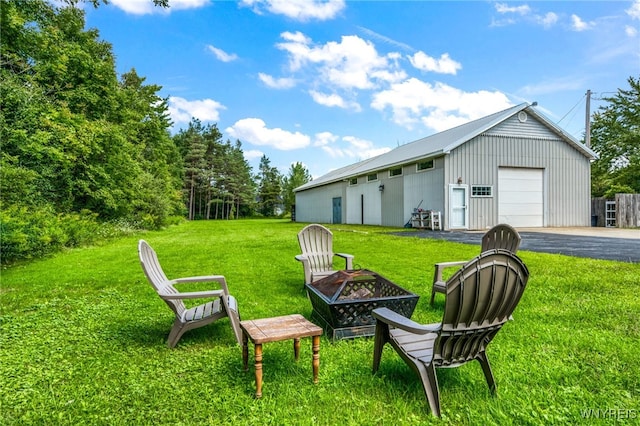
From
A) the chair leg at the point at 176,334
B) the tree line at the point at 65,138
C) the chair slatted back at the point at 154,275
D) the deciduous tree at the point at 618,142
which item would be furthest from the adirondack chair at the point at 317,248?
the deciduous tree at the point at 618,142

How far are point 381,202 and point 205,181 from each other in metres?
30.0

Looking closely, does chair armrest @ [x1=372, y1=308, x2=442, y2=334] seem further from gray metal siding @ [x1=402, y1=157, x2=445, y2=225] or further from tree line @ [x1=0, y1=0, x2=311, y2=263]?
gray metal siding @ [x1=402, y1=157, x2=445, y2=225]

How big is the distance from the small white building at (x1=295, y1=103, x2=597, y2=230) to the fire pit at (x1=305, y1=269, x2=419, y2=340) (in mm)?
12395

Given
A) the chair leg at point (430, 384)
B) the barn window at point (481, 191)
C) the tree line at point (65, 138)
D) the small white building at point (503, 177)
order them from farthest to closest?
the barn window at point (481, 191)
the small white building at point (503, 177)
the tree line at point (65, 138)
the chair leg at point (430, 384)

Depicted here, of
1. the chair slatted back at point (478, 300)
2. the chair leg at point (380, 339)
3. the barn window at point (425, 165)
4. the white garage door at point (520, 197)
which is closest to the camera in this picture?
the chair slatted back at point (478, 300)

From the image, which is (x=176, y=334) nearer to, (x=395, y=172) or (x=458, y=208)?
(x=458, y=208)

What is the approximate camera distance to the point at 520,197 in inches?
639

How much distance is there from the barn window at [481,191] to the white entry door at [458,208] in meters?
0.42

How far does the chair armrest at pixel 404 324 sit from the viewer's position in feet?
7.25

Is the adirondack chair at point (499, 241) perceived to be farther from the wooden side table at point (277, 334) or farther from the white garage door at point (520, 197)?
the white garage door at point (520, 197)

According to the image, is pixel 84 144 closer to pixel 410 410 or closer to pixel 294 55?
pixel 294 55

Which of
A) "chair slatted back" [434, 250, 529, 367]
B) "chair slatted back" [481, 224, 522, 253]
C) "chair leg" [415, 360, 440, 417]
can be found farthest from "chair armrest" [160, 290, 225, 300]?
"chair slatted back" [481, 224, 522, 253]

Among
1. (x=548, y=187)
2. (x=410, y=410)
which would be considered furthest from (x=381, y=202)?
(x=410, y=410)

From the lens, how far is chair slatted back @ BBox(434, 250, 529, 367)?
78.7 inches
